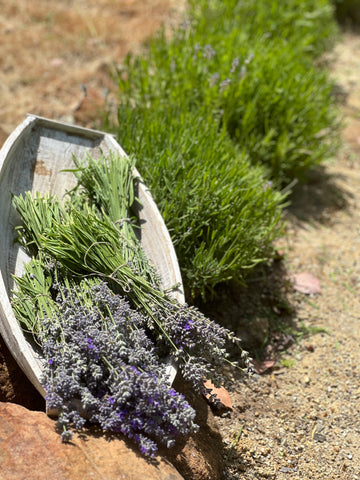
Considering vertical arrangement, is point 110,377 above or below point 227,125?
below

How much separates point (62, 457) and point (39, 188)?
1280 mm

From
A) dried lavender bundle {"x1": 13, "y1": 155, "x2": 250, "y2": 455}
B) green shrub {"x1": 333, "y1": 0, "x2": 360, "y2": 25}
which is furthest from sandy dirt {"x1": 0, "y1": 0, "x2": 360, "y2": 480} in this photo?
green shrub {"x1": 333, "y1": 0, "x2": 360, "y2": 25}

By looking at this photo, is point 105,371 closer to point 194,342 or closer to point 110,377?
point 110,377

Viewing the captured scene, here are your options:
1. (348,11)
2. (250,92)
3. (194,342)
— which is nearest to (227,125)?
(250,92)

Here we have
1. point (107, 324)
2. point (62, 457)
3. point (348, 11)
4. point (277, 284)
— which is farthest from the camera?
point (348, 11)

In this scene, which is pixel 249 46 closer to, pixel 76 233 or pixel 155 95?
pixel 155 95

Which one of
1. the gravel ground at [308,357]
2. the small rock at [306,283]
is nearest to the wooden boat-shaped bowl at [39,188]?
the gravel ground at [308,357]

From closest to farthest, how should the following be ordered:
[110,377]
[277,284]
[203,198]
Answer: [110,377], [203,198], [277,284]

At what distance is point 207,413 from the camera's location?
204cm

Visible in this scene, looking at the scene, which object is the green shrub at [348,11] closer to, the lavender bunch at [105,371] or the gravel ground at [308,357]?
the gravel ground at [308,357]

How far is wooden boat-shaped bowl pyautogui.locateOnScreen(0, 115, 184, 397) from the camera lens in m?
1.75

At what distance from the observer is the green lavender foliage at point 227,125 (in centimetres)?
238

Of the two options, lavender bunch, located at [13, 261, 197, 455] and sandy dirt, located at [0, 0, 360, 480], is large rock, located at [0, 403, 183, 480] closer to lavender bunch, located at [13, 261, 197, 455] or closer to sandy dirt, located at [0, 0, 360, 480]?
lavender bunch, located at [13, 261, 197, 455]

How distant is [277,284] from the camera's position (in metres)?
2.80
